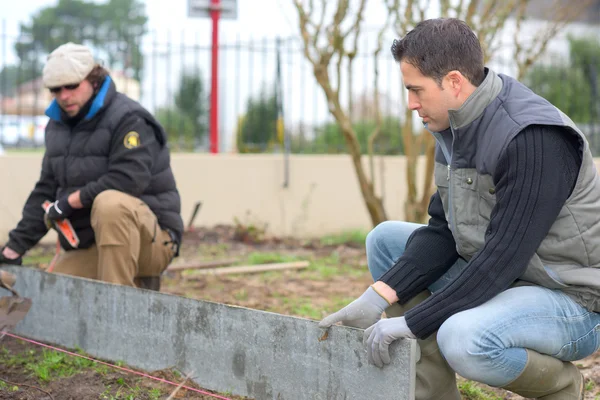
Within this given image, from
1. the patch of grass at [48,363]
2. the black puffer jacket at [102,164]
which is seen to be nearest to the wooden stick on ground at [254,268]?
the black puffer jacket at [102,164]

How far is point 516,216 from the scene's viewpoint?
7.38 feet

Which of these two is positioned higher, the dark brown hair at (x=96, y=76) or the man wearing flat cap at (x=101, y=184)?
the dark brown hair at (x=96, y=76)

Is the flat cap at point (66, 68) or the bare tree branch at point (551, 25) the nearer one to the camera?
the flat cap at point (66, 68)

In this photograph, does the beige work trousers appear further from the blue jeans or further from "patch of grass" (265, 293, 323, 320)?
the blue jeans

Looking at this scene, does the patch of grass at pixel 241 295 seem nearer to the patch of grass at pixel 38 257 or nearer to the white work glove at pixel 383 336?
the patch of grass at pixel 38 257

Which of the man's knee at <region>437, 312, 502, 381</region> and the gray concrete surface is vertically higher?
the man's knee at <region>437, 312, 502, 381</region>

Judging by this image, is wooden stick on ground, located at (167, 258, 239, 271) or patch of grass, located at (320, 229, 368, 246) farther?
patch of grass, located at (320, 229, 368, 246)

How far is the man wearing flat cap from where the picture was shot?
3814 mm

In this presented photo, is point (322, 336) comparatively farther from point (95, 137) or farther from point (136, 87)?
point (136, 87)

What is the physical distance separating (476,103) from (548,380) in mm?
881

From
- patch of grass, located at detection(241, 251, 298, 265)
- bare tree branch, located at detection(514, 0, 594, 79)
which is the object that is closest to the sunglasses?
patch of grass, located at detection(241, 251, 298, 265)

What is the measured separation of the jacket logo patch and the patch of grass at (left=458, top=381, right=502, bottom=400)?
2006 millimetres

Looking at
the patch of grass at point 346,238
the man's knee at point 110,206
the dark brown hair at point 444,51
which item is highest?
the dark brown hair at point 444,51

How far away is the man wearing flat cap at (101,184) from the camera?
150 inches
